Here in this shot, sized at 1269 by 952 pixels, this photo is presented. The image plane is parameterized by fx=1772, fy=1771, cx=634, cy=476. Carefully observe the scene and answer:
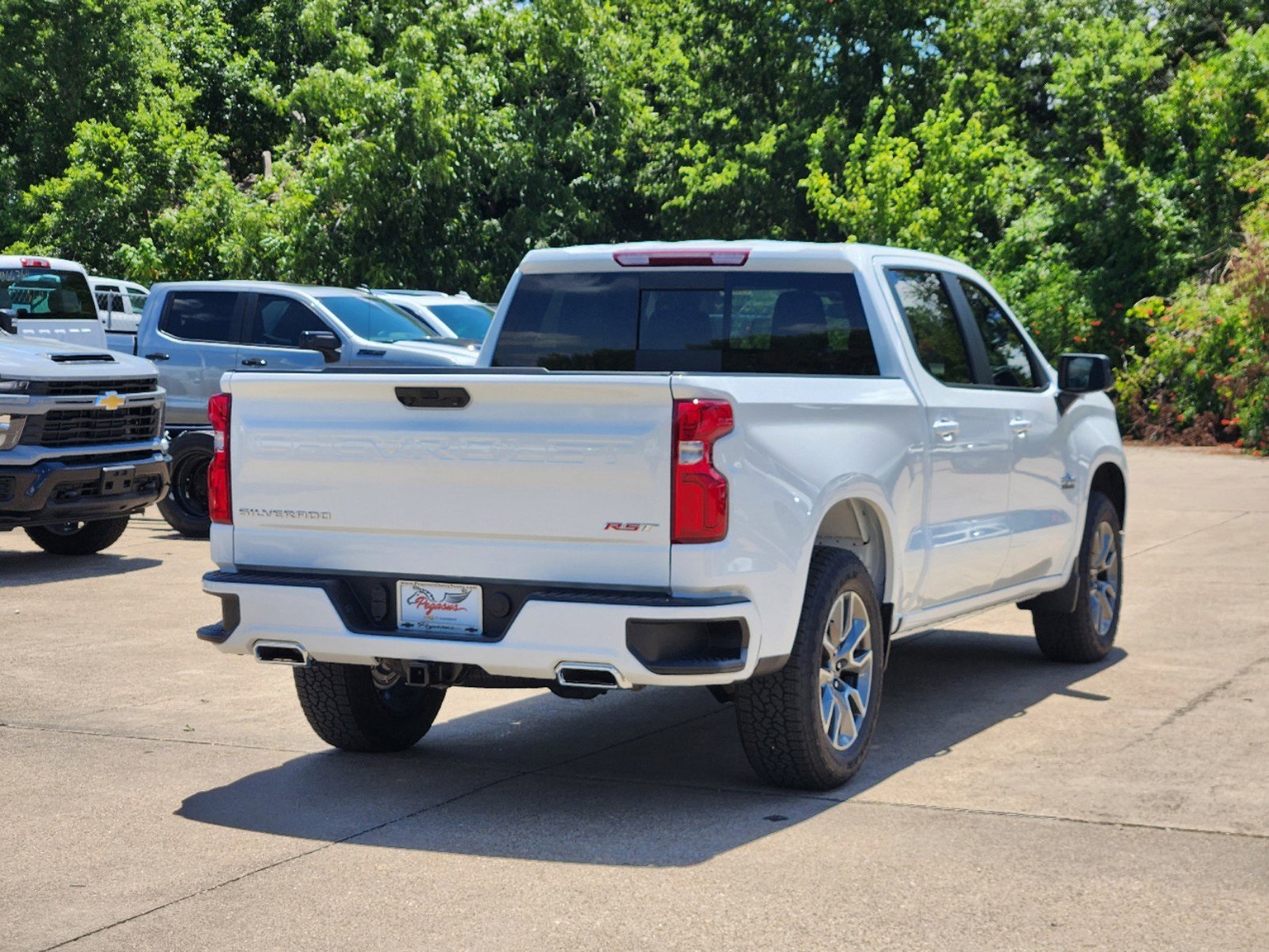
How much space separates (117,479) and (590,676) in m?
8.03

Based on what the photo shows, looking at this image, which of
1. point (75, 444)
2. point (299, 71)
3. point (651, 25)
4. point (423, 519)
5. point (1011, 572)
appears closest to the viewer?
point (423, 519)

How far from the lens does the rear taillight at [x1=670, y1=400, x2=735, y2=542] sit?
221 inches

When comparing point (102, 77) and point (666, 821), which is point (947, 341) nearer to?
point (666, 821)

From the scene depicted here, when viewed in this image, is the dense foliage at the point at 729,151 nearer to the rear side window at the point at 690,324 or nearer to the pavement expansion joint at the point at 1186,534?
the pavement expansion joint at the point at 1186,534

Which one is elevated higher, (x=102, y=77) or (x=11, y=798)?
(x=102, y=77)

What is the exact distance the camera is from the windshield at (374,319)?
16188 mm

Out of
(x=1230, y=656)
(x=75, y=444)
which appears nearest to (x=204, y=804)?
(x=1230, y=656)

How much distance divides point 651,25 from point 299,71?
1051 centimetres

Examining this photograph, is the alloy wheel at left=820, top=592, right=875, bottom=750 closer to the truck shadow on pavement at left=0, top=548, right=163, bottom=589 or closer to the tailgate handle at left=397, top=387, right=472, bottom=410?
the tailgate handle at left=397, top=387, right=472, bottom=410

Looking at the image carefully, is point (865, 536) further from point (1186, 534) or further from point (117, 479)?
point (1186, 534)

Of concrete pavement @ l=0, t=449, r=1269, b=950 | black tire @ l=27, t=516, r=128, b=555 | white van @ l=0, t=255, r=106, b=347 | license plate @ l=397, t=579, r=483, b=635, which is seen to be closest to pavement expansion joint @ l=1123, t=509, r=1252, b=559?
concrete pavement @ l=0, t=449, r=1269, b=950

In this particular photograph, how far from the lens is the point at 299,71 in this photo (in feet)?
147

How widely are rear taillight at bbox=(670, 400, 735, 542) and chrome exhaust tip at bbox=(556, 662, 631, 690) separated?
0.49 metres

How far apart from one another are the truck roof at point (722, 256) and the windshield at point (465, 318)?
428 inches
